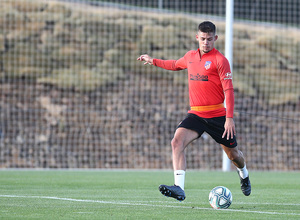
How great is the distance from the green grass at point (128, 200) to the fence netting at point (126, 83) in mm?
10501

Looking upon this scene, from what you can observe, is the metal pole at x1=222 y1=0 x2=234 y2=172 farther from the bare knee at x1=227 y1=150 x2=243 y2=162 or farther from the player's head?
the player's head

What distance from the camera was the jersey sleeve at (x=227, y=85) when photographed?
7.94 m

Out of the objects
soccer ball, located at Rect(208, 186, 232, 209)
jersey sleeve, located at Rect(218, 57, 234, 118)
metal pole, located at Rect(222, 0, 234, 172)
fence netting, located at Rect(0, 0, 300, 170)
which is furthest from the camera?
fence netting, located at Rect(0, 0, 300, 170)

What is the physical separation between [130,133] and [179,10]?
930cm

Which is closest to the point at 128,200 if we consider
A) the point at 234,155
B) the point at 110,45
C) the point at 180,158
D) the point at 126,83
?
the point at 180,158

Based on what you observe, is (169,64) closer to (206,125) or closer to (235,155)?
(206,125)

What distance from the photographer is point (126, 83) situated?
27.2 metres

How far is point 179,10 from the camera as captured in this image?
31750 mm

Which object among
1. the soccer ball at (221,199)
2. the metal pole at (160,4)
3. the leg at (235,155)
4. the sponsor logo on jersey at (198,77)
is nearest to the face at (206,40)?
the sponsor logo on jersey at (198,77)

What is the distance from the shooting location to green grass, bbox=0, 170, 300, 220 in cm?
681

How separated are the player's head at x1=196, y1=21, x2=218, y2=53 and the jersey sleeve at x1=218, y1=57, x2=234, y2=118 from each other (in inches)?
9.4

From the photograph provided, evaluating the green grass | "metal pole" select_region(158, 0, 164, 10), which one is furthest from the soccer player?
"metal pole" select_region(158, 0, 164, 10)

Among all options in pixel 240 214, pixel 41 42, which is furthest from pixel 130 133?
pixel 240 214

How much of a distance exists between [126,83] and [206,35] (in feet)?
62.7
